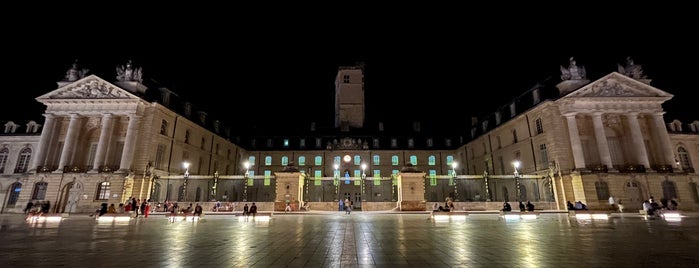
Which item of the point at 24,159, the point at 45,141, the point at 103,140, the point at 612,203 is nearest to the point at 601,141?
the point at 612,203

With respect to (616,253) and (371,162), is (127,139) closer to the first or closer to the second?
(371,162)

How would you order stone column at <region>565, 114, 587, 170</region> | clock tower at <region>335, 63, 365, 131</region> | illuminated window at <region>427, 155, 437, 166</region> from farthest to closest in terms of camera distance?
clock tower at <region>335, 63, 365, 131</region> → illuminated window at <region>427, 155, 437, 166</region> → stone column at <region>565, 114, 587, 170</region>

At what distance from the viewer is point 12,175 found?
39.9 m

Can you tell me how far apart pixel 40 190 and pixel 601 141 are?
62.0 meters

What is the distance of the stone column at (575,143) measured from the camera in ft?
106

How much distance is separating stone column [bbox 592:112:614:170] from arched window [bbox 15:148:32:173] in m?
69.3

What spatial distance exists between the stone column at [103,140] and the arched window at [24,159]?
14.7 metres

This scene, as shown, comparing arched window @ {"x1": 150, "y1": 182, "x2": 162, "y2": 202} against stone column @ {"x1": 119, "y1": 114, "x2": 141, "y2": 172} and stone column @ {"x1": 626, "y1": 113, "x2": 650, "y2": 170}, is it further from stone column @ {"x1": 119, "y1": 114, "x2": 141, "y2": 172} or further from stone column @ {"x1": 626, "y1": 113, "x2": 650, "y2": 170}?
stone column @ {"x1": 626, "y1": 113, "x2": 650, "y2": 170}

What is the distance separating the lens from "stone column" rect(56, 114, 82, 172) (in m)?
33.6

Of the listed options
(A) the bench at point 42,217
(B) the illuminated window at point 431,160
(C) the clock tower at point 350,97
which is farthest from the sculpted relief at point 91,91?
(B) the illuminated window at point 431,160

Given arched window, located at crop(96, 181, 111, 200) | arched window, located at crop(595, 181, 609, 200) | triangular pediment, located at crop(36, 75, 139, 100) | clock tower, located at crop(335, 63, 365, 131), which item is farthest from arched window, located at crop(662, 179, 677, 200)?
triangular pediment, located at crop(36, 75, 139, 100)

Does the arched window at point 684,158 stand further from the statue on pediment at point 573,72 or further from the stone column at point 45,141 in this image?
the stone column at point 45,141

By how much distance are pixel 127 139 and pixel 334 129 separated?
3460 centimetres

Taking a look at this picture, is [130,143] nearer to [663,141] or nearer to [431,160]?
[431,160]
